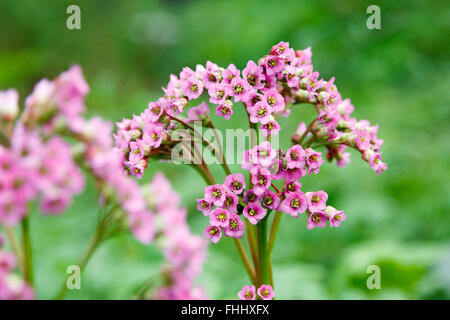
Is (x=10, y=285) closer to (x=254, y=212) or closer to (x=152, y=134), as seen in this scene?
(x=152, y=134)

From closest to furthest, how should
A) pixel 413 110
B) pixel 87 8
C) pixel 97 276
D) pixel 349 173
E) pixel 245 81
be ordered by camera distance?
pixel 245 81, pixel 97 276, pixel 349 173, pixel 413 110, pixel 87 8

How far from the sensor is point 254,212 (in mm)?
1092

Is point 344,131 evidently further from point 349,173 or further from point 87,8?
point 87,8

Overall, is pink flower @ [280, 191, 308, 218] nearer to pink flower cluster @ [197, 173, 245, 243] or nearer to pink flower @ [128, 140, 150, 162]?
pink flower cluster @ [197, 173, 245, 243]

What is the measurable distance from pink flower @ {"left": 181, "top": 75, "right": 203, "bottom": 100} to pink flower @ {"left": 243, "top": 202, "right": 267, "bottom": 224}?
29 cm

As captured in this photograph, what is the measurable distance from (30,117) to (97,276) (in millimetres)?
1065

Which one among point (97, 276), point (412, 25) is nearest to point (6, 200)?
point (97, 276)

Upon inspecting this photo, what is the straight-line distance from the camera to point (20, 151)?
126 cm

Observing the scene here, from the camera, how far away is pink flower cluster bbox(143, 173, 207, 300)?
145 centimetres

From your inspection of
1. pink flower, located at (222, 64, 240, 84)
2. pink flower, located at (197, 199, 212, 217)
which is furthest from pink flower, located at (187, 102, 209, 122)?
pink flower, located at (197, 199, 212, 217)

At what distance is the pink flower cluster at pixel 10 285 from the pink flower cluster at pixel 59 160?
0.10m

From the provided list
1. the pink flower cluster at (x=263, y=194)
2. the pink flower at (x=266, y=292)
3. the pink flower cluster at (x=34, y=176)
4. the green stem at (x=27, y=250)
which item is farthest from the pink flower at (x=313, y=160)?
the green stem at (x=27, y=250)

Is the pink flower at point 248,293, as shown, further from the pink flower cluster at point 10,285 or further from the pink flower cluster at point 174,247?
the pink flower cluster at point 10,285

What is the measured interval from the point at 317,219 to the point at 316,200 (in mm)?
44
